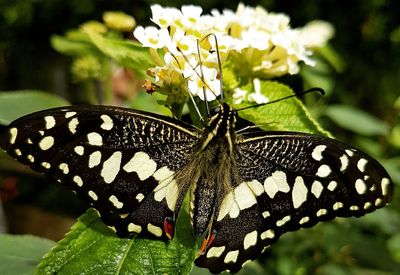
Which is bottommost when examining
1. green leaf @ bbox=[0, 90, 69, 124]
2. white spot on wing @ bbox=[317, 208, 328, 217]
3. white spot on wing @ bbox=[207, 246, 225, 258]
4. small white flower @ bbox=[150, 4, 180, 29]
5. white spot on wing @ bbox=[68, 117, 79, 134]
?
white spot on wing @ bbox=[207, 246, 225, 258]

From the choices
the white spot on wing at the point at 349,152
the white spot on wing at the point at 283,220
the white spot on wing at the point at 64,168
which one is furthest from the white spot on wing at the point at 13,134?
the white spot on wing at the point at 349,152

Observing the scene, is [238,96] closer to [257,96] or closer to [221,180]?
[257,96]

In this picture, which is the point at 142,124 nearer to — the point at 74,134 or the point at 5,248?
the point at 74,134

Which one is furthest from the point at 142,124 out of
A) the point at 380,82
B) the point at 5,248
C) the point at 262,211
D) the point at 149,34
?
the point at 380,82

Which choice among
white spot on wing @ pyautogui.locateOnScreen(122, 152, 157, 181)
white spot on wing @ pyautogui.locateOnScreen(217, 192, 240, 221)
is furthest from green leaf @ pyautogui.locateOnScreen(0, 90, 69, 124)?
white spot on wing @ pyautogui.locateOnScreen(217, 192, 240, 221)

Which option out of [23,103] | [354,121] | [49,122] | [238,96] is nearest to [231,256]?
[238,96]

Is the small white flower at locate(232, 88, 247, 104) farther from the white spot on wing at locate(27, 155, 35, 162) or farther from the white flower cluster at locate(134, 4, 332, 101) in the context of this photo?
the white spot on wing at locate(27, 155, 35, 162)
